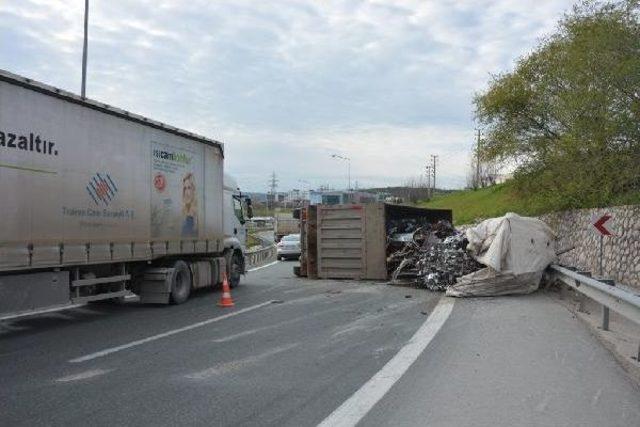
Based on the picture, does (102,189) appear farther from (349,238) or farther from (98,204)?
(349,238)

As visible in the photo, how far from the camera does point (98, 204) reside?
1159 centimetres

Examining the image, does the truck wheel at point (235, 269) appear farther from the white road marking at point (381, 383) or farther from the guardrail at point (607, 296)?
the guardrail at point (607, 296)

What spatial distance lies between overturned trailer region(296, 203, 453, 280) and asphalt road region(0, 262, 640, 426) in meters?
6.77

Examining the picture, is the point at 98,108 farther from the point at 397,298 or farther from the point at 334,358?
the point at 397,298

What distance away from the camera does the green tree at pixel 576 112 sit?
60.6 ft

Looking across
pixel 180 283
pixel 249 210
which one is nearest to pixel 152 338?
pixel 180 283

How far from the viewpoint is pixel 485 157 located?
102 feet

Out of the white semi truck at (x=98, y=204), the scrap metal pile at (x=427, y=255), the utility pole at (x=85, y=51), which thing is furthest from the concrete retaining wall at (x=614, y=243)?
the utility pole at (x=85, y=51)

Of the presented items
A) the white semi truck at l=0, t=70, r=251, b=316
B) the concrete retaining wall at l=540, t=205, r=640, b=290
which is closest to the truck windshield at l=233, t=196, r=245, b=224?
the white semi truck at l=0, t=70, r=251, b=316

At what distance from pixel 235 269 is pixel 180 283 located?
3.61 metres

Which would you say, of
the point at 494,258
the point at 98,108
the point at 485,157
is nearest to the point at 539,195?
the point at 485,157

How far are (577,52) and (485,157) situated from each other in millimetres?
10044

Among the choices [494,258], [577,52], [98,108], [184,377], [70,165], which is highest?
[577,52]

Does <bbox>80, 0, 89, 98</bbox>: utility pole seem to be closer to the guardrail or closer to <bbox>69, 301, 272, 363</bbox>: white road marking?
<bbox>69, 301, 272, 363</bbox>: white road marking
